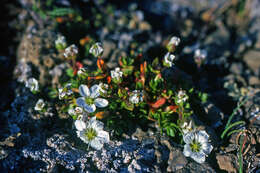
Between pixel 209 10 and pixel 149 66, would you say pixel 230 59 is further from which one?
pixel 149 66

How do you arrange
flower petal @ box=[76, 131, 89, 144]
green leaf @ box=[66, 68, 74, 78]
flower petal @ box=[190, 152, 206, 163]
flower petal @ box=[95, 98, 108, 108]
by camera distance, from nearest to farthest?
flower petal @ box=[190, 152, 206, 163] < flower petal @ box=[76, 131, 89, 144] < flower petal @ box=[95, 98, 108, 108] < green leaf @ box=[66, 68, 74, 78]

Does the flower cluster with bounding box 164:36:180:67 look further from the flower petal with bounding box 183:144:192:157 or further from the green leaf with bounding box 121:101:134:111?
the flower petal with bounding box 183:144:192:157

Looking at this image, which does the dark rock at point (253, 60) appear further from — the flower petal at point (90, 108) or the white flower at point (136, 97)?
the flower petal at point (90, 108)

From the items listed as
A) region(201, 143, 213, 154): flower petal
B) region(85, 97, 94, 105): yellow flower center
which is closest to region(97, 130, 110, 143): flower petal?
region(85, 97, 94, 105): yellow flower center

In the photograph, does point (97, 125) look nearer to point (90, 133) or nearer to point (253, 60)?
point (90, 133)

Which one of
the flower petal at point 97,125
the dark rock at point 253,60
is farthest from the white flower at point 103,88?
the dark rock at point 253,60
